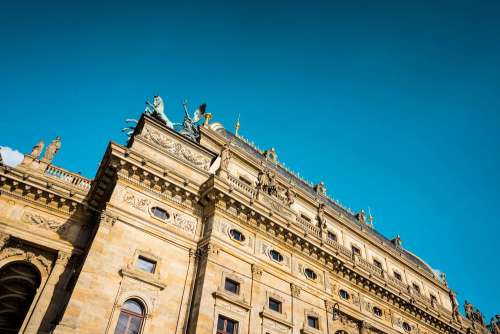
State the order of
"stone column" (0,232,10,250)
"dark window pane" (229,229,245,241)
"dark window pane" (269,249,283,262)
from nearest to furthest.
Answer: "stone column" (0,232,10,250) < "dark window pane" (229,229,245,241) < "dark window pane" (269,249,283,262)

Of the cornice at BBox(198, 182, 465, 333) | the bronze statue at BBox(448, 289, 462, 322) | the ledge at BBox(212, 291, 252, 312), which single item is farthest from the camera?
the bronze statue at BBox(448, 289, 462, 322)

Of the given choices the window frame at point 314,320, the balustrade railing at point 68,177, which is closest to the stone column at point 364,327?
the window frame at point 314,320

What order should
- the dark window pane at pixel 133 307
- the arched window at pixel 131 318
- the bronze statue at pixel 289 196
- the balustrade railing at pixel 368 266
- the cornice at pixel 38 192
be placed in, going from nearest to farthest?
the arched window at pixel 131 318, the dark window pane at pixel 133 307, the cornice at pixel 38 192, the bronze statue at pixel 289 196, the balustrade railing at pixel 368 266

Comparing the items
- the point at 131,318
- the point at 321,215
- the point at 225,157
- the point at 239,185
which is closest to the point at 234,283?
the point at 131,318

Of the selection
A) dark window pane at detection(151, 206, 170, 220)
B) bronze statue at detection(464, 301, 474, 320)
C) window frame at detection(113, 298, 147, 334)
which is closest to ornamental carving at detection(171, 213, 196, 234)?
dark window pane at detection(151, 206, 170, 220)

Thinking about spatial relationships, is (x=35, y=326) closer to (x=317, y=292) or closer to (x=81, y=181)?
(x=81, y=181)

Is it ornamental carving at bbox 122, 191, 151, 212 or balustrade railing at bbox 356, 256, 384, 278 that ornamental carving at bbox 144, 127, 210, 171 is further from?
balustrade railing at bbox 356, 256, 384, 278

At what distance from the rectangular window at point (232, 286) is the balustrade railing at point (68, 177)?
36.1 feet

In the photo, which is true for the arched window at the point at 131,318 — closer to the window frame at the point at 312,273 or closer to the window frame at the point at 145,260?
the window frame at the point at 145,260

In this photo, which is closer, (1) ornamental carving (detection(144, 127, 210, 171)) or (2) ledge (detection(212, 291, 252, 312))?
(2) ledge (detection(212, 291, 252, 312))

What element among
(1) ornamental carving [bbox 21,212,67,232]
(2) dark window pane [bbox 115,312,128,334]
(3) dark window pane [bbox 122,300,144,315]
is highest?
(1) ornamental carving [bbox 21,212,67,232]

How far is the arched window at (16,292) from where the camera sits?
21875 millimetres

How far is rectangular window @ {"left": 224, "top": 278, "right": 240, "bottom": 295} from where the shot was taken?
2129cm

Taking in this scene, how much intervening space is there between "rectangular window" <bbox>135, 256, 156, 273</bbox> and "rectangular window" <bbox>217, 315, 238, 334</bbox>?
4294mm
